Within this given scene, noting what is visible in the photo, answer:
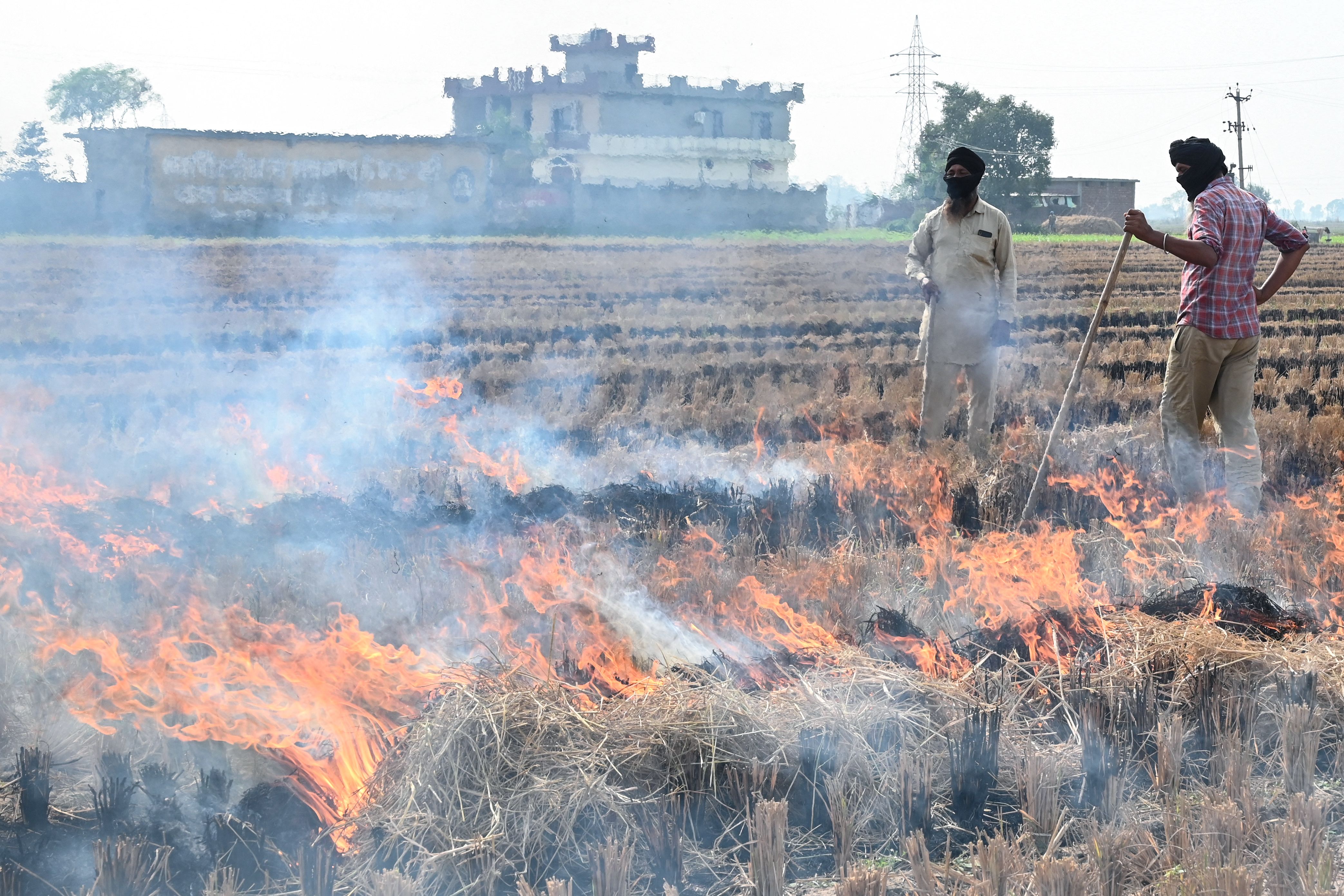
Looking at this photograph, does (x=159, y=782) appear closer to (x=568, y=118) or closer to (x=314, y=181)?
(x=314, y=181)

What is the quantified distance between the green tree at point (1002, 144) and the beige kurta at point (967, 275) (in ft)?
172

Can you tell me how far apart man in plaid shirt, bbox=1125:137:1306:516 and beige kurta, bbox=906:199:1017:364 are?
132 centimetres

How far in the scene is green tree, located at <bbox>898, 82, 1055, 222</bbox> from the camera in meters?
57.8

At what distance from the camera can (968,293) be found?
700 centimetres

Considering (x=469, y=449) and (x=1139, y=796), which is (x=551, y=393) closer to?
(x=469, y=449)

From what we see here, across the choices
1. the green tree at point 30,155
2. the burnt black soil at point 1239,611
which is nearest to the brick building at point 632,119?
the green tree at point 30,155

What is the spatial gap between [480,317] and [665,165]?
48.2 meters

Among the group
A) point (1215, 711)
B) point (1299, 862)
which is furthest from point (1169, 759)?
point (1299, 862)

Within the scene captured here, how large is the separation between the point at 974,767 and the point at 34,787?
2.59m

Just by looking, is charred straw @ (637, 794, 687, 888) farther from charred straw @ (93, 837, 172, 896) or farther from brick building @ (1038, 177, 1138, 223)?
brick building @ (1038, 177, 1138, 223)

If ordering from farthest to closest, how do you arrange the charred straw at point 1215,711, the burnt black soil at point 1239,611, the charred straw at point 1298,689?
the burnt black soil at point 1239,611 → the charred straw at point 1298,689 → the charred straw at point 1215,711

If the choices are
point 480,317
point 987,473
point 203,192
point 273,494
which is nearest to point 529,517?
point 273,494

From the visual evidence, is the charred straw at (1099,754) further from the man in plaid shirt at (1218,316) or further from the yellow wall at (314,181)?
the yellow wall at (314,181)

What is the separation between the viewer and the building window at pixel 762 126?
66125 millimetres
